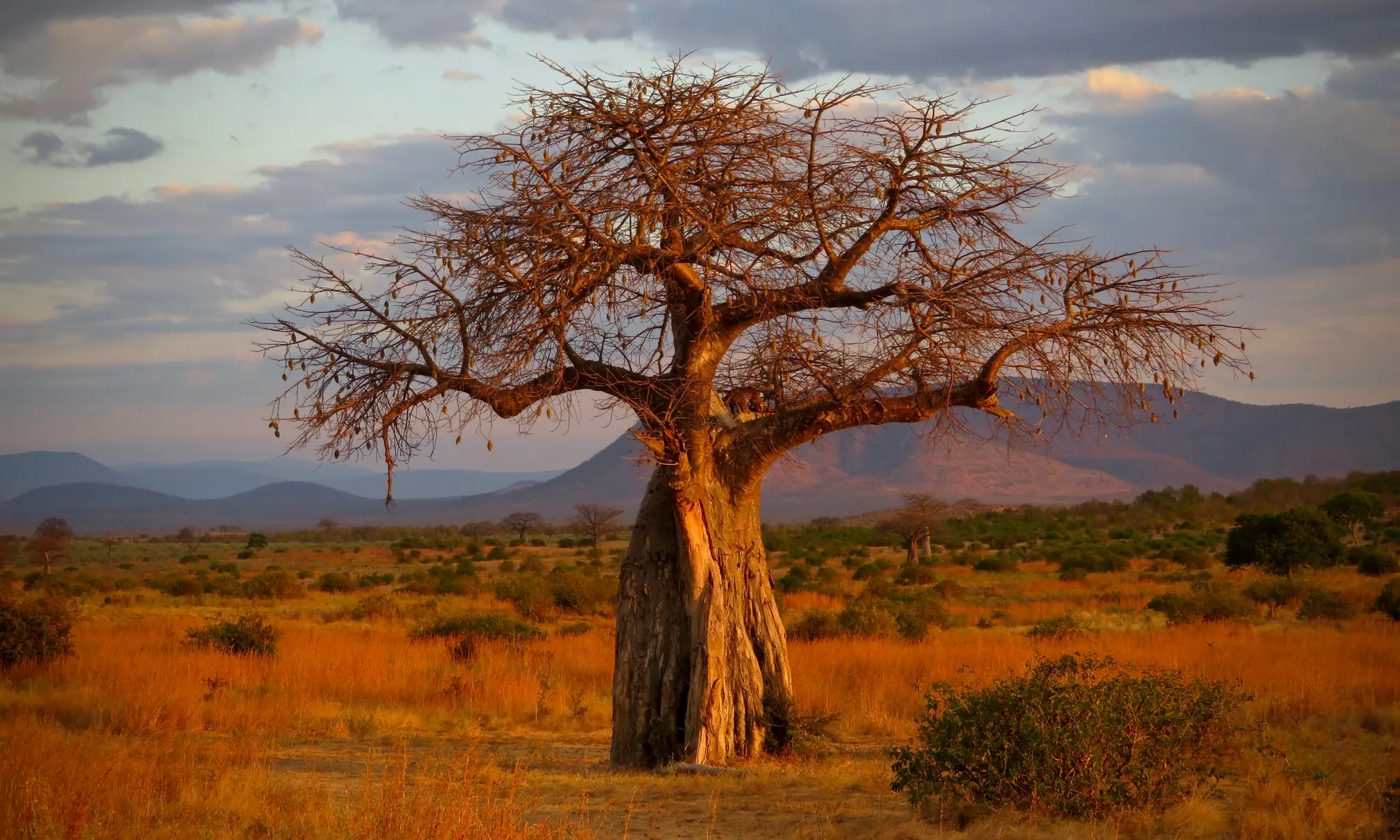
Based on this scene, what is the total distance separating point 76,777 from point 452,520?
18054 centimetres

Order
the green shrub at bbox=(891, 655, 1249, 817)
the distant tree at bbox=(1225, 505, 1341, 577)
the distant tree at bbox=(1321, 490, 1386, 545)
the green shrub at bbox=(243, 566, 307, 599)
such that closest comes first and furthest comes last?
the green shrub at bbox=(891, 655, 1249, 817) → the distant tree at bbox=(1225, 505, 1341, 577) → the green shrub at bbox=(243, 566, 307, 599) → the distant tree at bbox=(1321, 490, 1386, 545)

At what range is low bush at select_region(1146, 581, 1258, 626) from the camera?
21.0 metres

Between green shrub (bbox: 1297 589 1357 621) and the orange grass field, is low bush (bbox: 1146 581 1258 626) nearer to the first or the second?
the orange grass field

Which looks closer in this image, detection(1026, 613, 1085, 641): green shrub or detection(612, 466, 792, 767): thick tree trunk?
detection(612, 466, 792, 767): thick tree trunk

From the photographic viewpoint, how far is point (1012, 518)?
76625mm

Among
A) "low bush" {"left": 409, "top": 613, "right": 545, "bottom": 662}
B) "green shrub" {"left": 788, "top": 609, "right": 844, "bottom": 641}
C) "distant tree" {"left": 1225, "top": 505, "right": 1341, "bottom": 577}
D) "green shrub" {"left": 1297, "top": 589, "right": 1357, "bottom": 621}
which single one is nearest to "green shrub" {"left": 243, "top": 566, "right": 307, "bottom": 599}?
"low bush" {"left": 409, "top": 613, "right": 545, "bottom": 662}

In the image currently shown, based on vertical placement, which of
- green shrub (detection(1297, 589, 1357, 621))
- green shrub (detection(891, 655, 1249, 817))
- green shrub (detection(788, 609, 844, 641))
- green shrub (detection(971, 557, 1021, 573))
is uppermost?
green shrub (detection(891, 655, 1249, 817))

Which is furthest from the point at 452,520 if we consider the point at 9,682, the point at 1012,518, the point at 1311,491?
the point at 9,682

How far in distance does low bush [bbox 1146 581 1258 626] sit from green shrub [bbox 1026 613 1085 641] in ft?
6.88

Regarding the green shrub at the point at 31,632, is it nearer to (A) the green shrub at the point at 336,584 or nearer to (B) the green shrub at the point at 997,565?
(A) the green shrub at the point at 336,584

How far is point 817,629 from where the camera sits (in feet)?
64.3

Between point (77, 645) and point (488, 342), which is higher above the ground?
point (488, 342)

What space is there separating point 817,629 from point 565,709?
265 inches

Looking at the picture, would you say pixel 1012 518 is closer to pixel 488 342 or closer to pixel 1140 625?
pixel 1140 625
